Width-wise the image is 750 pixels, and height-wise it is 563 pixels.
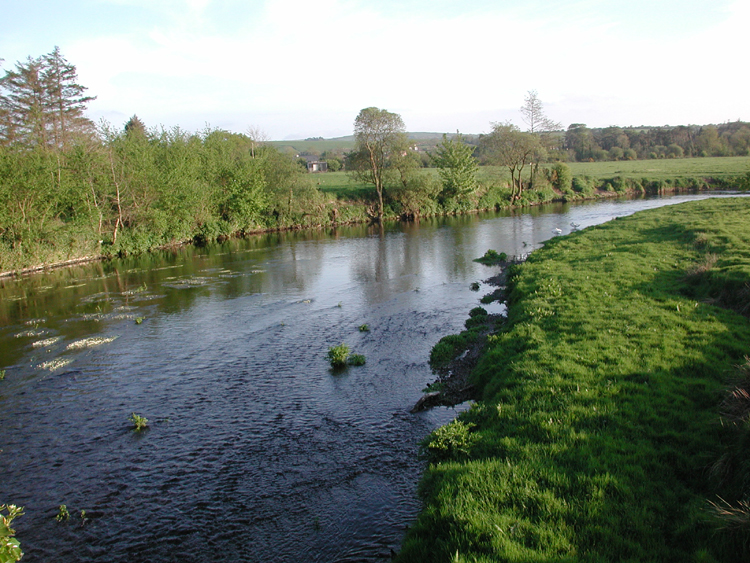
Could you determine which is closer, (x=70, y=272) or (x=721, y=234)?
(x=721, y=234)

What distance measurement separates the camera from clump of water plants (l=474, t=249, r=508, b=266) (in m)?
30.4

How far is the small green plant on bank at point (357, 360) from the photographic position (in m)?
15.0

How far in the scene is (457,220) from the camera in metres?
58.0

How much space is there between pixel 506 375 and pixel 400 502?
3692mm

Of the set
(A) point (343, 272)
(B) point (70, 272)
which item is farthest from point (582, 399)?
(B) point (70, 272)

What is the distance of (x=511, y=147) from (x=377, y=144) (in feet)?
75.1

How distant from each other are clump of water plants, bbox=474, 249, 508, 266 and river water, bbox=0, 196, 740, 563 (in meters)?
2.01

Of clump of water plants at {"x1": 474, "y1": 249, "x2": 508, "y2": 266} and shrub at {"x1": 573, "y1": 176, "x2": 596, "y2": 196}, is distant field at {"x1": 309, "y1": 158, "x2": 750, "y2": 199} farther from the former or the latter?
clump of water plants at {"x1": 474, "y1": 249, "x2": 508, "y2": 266}

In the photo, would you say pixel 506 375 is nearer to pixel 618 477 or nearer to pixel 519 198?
pixel 618 477

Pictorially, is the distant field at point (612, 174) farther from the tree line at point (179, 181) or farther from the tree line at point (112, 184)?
the tree line at point (112, 184)

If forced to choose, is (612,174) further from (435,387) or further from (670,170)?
(435,387)

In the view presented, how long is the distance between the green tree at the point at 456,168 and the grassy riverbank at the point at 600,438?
52.5 m

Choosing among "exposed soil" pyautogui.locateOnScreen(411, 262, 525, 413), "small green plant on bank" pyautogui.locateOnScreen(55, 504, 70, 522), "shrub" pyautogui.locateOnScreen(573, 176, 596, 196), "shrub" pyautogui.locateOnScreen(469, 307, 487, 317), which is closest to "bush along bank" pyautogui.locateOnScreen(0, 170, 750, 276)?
"shrub" pyautogui.locateOnScreen(573, 176, 596, 196)

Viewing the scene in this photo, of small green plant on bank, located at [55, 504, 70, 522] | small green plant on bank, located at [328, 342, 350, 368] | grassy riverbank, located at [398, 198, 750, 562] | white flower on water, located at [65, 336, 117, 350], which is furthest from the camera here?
white flower on water, located at [65, 336, 117, 350]
